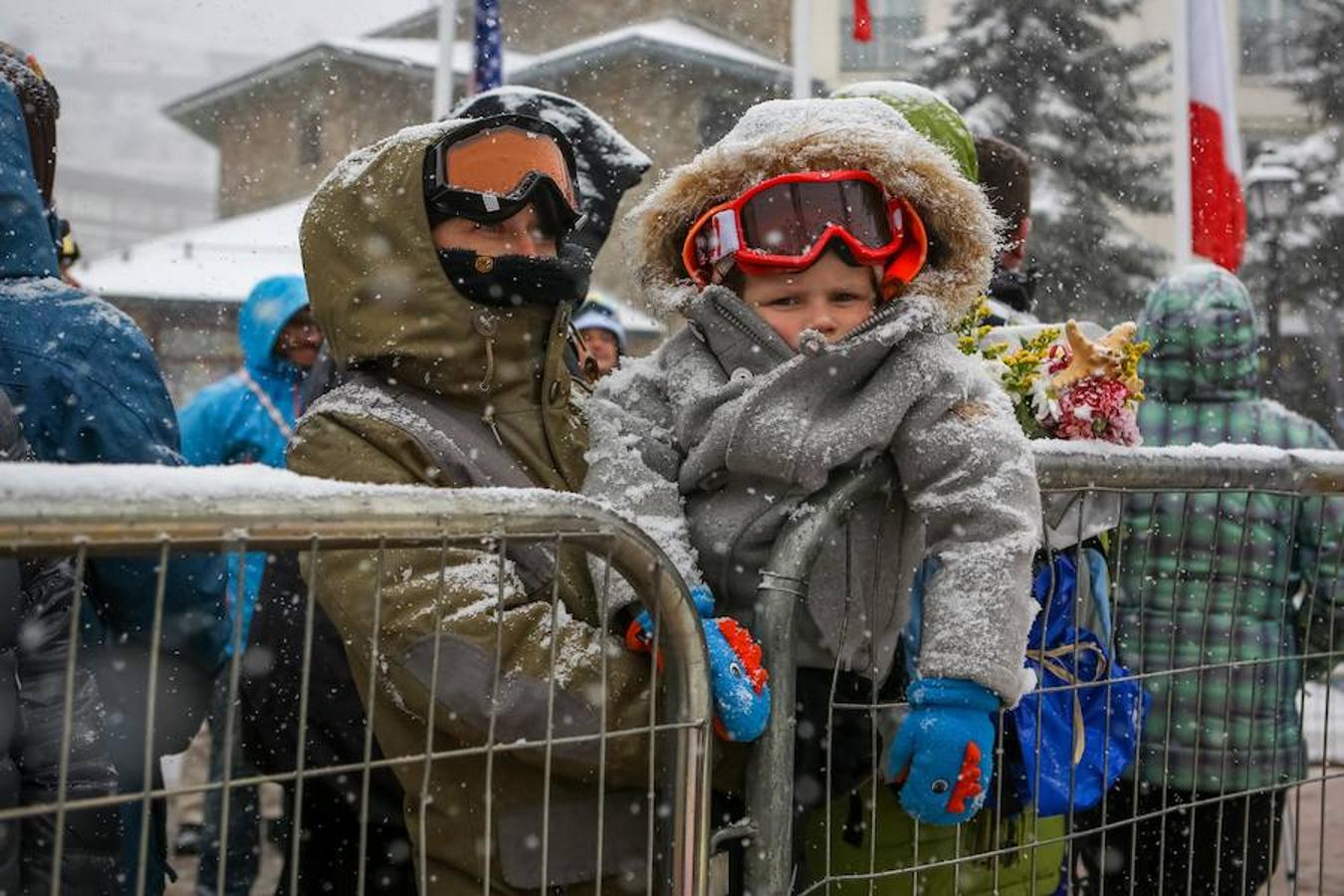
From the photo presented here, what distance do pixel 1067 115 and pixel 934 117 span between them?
1818 cm

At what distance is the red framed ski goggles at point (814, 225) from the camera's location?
2.52 meters

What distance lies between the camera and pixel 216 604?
3.35 meters

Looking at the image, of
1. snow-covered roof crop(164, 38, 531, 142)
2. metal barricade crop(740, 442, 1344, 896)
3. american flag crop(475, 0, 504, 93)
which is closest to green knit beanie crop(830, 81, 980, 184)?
metal barricade crop(740, 442, 1344, 896)

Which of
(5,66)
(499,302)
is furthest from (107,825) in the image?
(5,66)

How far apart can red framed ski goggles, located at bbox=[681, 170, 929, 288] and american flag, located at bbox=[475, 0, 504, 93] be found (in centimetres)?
544

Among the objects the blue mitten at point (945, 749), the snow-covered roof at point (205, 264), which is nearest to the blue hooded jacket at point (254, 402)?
the blue mitten at point (945, 749)

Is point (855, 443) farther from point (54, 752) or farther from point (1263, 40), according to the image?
point (1263, 40)

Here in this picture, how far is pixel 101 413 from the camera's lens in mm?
3025

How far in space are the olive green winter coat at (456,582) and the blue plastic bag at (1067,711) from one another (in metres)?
0.82

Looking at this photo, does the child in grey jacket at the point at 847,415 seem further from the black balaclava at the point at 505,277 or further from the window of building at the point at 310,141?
the window of building at the point at 310,141

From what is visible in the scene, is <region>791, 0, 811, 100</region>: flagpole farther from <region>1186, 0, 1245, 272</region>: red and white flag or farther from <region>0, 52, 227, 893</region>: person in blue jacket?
<region>0, 52, 227, 893</region>: person in blue jacket

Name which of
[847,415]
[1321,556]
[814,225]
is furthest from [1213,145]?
[847,415]

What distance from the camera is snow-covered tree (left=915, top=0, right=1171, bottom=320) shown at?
66.3ft

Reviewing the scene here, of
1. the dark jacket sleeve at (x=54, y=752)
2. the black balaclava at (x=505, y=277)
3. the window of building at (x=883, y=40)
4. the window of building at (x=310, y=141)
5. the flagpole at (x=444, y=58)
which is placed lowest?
the dark jacket sleeve at (x=54, y=752)
